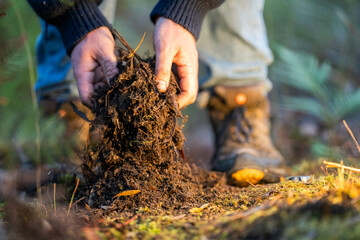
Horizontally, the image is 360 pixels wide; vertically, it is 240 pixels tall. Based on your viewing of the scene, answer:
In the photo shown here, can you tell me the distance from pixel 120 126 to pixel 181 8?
2.49 ft

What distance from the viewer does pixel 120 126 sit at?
1.48 meters

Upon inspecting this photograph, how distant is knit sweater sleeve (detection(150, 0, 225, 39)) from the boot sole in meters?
0.84

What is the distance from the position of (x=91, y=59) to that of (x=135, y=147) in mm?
579

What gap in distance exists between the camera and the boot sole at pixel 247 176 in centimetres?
191

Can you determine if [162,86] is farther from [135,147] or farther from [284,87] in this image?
[284,87]

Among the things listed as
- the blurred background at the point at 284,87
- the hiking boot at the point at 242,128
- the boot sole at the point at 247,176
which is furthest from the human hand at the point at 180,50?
the hiking boot at the point at 242,128

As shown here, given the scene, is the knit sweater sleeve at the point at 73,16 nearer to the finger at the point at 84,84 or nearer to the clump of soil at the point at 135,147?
the finger at the point at 84,84

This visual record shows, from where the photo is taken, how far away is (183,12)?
1774 millimetres

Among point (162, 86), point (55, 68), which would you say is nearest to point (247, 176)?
point (162, 86)

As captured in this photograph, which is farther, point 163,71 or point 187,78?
point 187,78

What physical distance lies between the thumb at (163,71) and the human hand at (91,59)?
0.24 metres

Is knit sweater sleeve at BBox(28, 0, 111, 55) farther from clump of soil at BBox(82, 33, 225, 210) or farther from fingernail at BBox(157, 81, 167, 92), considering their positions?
fingernail at BBox(157, 81, 167, 92)

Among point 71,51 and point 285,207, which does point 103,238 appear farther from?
point 71,51

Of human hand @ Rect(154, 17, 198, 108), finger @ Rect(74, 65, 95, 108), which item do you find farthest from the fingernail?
finger @ Rect(74, 65, 95, 108)
